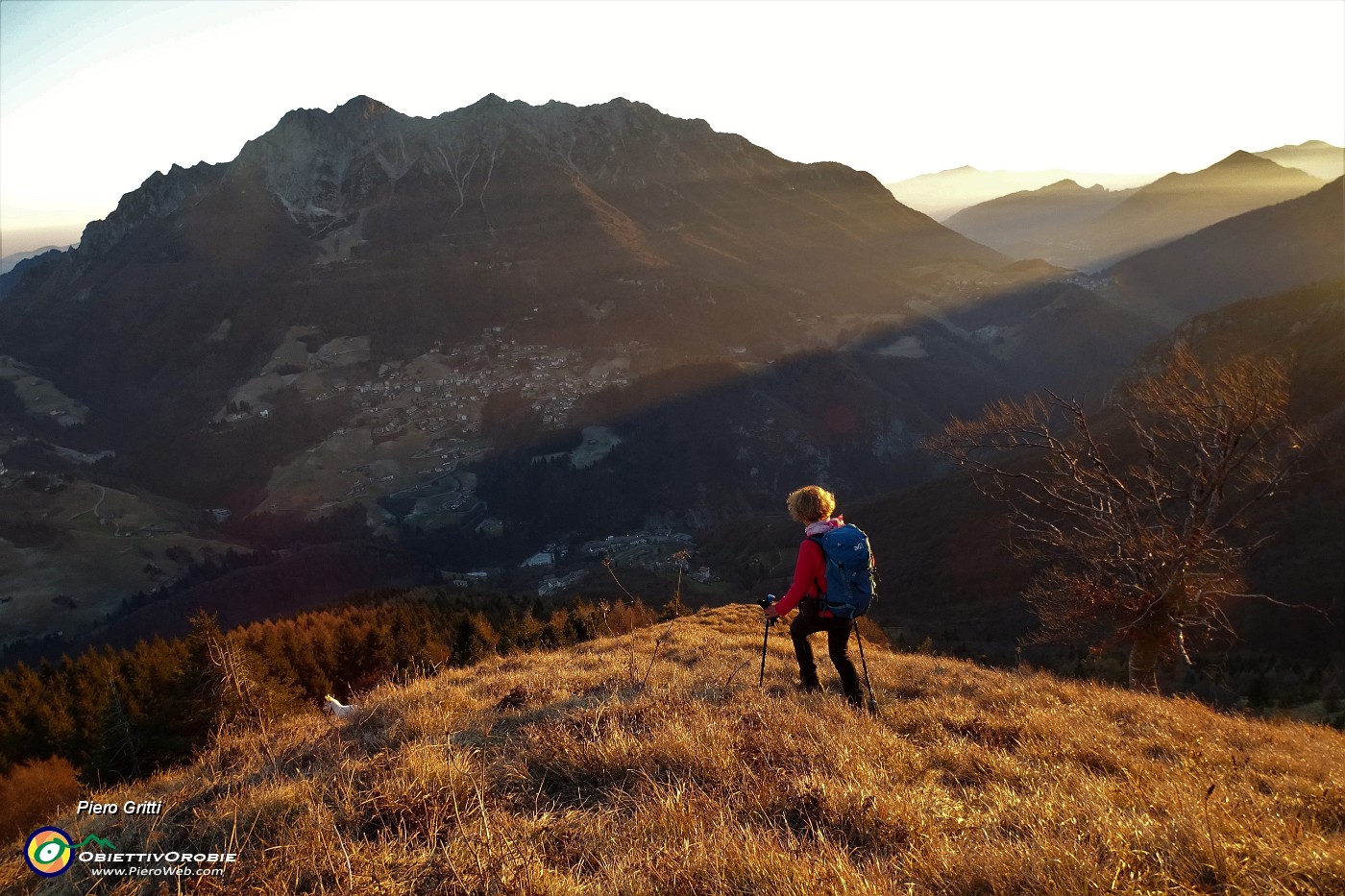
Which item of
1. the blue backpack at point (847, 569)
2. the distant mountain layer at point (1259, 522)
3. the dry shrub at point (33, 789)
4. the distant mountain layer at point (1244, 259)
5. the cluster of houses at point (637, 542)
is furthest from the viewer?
the distant mountain layer at point (1244, 259)

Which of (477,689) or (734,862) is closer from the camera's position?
(734,862)

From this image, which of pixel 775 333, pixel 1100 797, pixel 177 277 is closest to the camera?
pixel 1100 797

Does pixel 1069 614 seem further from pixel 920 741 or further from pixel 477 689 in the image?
pixel 477 689

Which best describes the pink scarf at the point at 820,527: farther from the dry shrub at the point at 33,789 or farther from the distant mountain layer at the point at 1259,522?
the dry shrub at the point at 33,789

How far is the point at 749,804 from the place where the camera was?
331 cm

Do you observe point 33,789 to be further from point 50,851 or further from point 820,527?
point 820,527

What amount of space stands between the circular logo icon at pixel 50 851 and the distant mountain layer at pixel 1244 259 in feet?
579

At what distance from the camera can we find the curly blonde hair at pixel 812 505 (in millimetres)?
Answer: 6035

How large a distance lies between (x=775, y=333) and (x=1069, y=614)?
521 feet

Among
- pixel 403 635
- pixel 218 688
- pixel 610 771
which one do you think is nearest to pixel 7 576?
pixel 403 635

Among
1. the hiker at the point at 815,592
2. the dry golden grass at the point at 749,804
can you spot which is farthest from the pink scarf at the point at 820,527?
the dry golden grass at the point at 749,804

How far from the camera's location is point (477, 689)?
24.9ft

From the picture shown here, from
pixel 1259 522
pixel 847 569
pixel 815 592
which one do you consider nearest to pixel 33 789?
pixel 815 592

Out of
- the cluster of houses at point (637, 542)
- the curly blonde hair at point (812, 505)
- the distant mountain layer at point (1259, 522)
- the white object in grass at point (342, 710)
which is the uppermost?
the curly blonde hair at point (812, 505)
